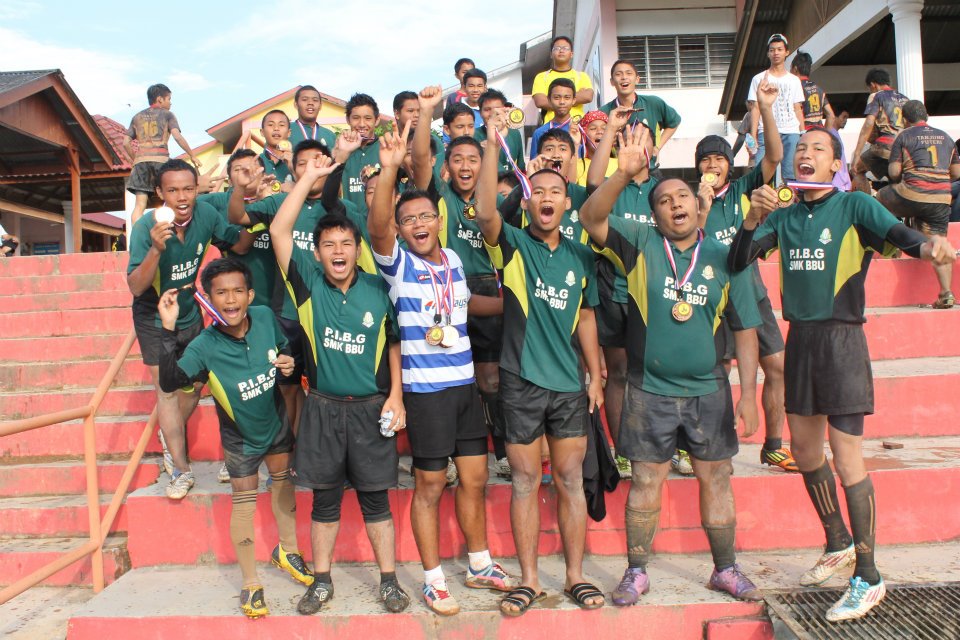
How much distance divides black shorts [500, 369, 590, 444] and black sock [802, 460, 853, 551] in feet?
4.24

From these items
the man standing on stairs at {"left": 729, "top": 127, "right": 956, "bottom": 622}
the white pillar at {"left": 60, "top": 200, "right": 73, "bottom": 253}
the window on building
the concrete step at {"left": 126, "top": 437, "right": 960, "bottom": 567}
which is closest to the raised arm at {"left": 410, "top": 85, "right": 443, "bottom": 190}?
the man standing on stairs at {"left": 729, "top": 127, "right": 956, "bottom": 622}

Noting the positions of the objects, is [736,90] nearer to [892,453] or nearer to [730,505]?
[892,453]

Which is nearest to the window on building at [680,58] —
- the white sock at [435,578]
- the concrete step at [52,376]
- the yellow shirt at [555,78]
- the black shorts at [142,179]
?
the yellow shirt at [555,78]

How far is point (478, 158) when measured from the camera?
185 inches

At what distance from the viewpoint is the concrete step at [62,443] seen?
19.7 ft

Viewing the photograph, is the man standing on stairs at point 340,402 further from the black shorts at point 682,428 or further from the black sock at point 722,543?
the black sock at point 722,543

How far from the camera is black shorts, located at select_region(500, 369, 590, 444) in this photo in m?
3.89

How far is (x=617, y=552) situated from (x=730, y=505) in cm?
100

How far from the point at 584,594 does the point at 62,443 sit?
15.5 feet

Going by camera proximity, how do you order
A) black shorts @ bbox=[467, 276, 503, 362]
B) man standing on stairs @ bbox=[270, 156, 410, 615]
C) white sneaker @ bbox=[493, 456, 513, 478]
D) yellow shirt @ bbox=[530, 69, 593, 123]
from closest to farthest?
1. man standing on stairs @ bbox=[270, 156, 410, 615]
2. black shorts @ bbox=[467, 276, 503, 362]
3. white sneaker @ bbox=[493, 456, 513, 478]
4. yellow shirt @ bbox=[530, 69, 593, 123]

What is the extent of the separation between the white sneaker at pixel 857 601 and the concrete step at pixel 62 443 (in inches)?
206

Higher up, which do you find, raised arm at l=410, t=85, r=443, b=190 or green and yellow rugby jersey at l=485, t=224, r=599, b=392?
raised arm at l=410, t=85, r=443, b=190

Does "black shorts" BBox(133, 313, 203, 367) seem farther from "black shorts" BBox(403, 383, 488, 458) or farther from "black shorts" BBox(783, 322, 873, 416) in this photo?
"black shorts" BBox(783, 322, 873, 416)

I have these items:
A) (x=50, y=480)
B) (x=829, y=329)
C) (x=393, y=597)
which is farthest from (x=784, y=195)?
(x=50, y=480)
